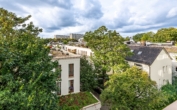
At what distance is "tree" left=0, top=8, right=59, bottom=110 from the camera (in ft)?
21.8

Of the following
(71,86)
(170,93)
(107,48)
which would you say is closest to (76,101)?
(71,86)

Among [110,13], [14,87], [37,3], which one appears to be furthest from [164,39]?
[14,87]

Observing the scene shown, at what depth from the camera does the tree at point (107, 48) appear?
19125 millimetres

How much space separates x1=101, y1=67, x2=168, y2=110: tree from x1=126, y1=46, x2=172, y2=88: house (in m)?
8.62

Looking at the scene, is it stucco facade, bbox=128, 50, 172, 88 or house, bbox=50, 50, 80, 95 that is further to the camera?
stucco facade, bbox=128, 50, 172, 88

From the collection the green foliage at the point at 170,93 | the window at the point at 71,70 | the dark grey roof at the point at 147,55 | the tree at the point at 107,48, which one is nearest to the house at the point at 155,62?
the dark grey roof at the point at 147,55

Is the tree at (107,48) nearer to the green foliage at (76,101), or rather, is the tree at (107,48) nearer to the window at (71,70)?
the window at (71,70)

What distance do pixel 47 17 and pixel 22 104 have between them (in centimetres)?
1310

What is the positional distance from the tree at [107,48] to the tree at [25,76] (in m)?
10.7

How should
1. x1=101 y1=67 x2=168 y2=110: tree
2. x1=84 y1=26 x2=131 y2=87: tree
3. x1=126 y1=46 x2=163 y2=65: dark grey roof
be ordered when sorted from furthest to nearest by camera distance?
x1=126 y1=46 x2=163 y2=65: dark grey roof < x1=84 y1=26 x2=131 y2=87: tree < x1=101 y1=67 x2=168 y2=110: tree

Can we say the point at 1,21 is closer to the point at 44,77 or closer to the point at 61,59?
the point at 61,59

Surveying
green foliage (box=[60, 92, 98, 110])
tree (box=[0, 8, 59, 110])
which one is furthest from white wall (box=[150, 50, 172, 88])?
tree (box=[0, 8, 59, 110])

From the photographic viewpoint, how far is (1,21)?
46.3 ft

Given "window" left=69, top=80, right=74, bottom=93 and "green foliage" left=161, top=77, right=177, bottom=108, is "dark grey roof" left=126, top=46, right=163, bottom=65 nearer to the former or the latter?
"green foliage" left=161, top=77, right=177, bottom=108
